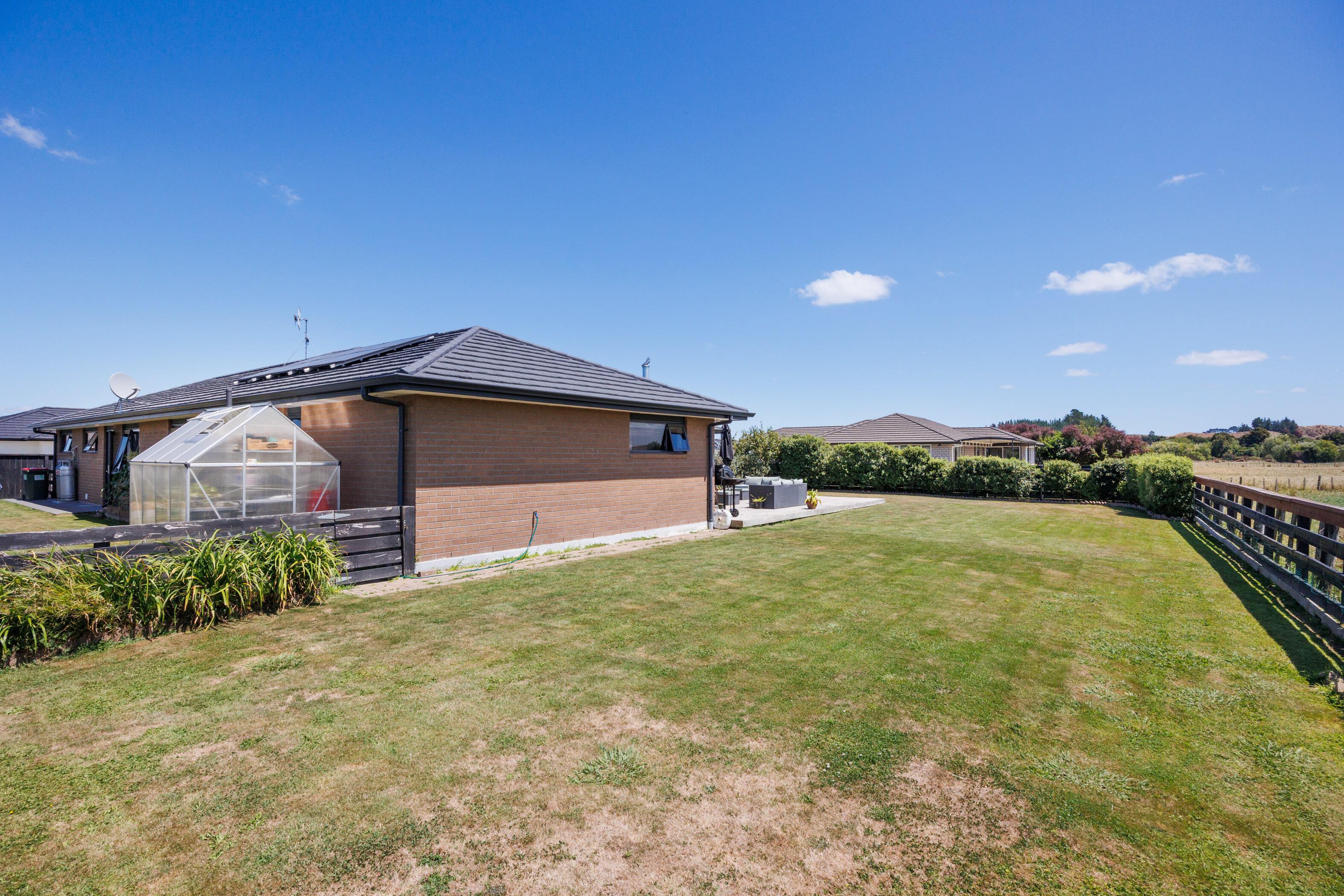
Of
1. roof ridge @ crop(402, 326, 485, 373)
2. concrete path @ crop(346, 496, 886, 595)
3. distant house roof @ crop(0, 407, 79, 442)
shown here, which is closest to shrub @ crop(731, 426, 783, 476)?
concrete path @ crop(346, 496, 886, 595)

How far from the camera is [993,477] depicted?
23.2 m

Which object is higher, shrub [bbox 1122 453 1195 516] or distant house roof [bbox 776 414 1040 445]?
distant house roof [bbox 776 414 1040 445]

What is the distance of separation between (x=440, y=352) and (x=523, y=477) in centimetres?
265

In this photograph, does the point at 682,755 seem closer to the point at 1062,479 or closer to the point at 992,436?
the point at 1062,479

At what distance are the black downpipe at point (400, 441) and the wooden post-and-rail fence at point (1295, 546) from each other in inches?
453

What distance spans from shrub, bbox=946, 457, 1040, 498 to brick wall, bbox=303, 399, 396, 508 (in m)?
22.8

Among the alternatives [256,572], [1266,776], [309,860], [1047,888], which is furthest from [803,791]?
[256,572]

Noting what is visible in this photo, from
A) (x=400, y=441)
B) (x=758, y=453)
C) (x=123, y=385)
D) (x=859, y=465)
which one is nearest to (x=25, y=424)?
(x=123, y=385)

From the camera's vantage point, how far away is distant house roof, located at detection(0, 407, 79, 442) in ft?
87.4

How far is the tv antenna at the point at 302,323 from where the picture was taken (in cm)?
1773

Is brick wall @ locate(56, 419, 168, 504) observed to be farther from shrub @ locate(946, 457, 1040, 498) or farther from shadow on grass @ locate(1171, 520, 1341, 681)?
shrub @ locate(946, 457, 1040, 498)

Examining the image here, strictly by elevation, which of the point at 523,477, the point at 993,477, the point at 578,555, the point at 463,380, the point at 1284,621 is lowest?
the point at 1284,621

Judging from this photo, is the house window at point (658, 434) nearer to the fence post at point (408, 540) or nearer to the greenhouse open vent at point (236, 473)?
the fence post at point (408, 540)

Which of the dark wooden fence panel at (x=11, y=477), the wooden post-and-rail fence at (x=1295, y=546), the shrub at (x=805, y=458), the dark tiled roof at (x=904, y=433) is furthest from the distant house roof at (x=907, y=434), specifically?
the dark wooden fence panel at (x=11, y=477)
